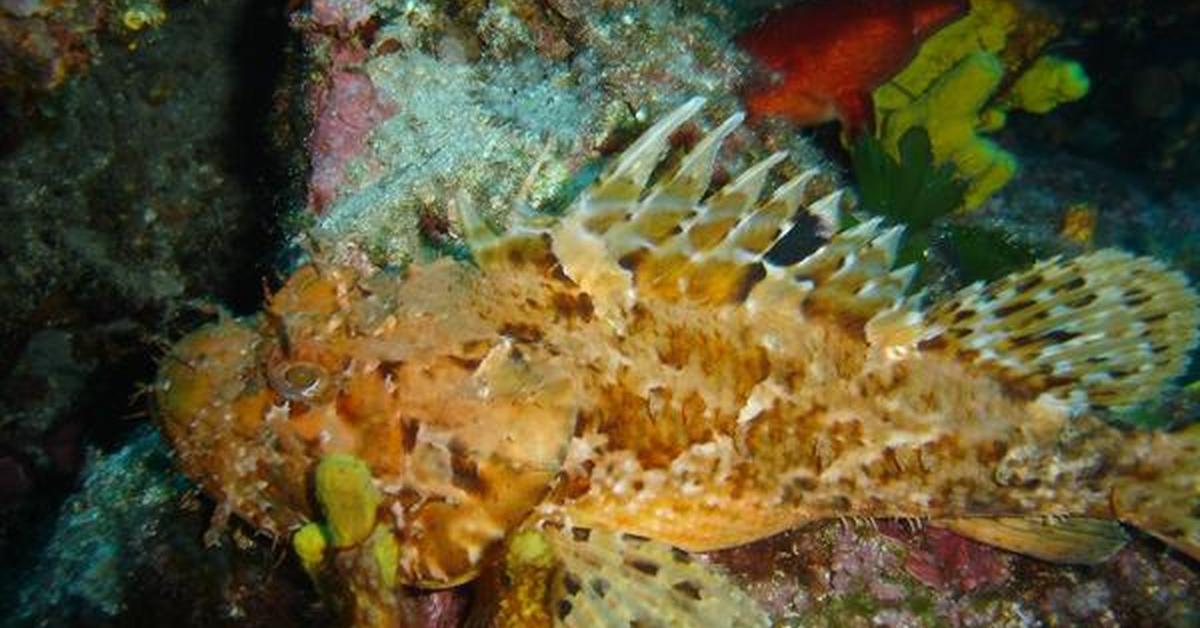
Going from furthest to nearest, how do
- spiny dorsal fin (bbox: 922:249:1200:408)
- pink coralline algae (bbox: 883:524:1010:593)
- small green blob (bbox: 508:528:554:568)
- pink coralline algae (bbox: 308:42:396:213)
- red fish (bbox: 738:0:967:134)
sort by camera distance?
red fish (bbox: 738:0:967:134) < pink coralline algae (bbox: 308:42:396:213) < pink coralline algae (bbox: 883:524:1010:593) < spiny dorsal fin (bbox: 922:249:1200:408) < small green blob (bbox: 508:528:554:568)

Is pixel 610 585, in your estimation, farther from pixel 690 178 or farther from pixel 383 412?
pixel 690 178

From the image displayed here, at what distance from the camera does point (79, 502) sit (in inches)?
163

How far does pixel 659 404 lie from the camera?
3545mm

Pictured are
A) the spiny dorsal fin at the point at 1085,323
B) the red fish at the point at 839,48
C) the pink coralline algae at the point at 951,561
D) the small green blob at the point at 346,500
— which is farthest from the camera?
the red fish at the point at 839,48

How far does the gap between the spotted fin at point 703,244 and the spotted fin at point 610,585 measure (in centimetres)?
98

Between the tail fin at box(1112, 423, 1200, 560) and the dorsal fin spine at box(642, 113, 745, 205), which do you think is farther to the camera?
the tail fin at box(1112, 423, 1200, 560)

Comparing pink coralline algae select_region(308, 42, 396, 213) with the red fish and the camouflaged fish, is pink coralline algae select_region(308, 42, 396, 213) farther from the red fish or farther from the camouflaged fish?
the red fish

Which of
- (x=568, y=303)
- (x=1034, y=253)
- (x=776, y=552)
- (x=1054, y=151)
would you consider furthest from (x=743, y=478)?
(x=1054, y=151)

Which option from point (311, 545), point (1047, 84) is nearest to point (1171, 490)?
point (311, 545)

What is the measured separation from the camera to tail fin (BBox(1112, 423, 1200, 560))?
392 cm

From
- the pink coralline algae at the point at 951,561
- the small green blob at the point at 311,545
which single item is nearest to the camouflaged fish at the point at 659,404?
the small green blob at the point at 311,545

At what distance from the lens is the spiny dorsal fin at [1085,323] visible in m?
3.92

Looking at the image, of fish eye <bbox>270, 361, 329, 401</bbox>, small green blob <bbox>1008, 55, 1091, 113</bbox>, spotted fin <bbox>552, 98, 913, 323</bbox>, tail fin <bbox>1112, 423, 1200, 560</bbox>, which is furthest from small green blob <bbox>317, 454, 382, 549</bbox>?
small green blob <bbox>1008, 55, 1091, 113</bbox>

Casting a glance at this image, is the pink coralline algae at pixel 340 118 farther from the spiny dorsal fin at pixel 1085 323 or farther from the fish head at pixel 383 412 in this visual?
the spiny dorsal fin at pixel 1085 323
